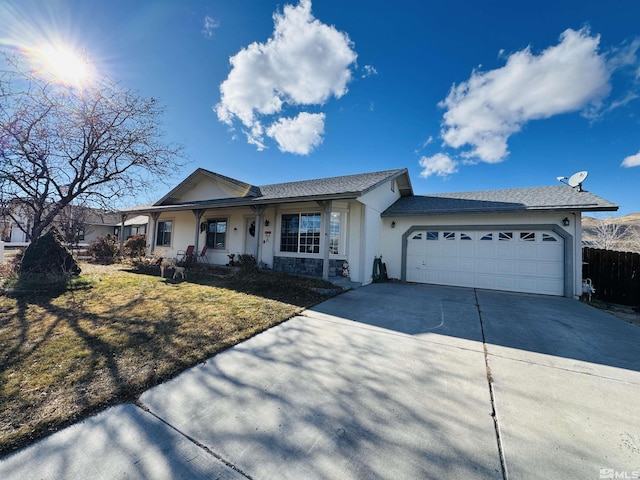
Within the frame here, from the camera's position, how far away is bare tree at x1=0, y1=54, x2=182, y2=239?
7.34 metres

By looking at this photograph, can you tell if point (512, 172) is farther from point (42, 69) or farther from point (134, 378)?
point (42, 69)

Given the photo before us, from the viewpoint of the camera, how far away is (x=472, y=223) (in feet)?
30.3

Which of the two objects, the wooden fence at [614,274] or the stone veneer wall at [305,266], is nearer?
the wooden fence at [614,274]

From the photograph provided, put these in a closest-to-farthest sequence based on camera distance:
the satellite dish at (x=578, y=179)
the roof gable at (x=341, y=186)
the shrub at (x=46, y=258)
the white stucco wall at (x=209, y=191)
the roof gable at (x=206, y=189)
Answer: the shrub at (x=46, y=258) < the roof gable at (x=341, y=186) < the satellite dish at (x=578, y=179) < the roof gable at (x=206, y=189) < the white stucco wall at (x=209, y=191)

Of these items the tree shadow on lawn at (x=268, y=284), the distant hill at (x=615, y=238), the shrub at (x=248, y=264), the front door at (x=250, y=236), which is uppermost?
the distant hill at (x=615, y=238)

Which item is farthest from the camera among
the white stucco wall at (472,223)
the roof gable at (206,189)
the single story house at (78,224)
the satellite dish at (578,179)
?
the roof gable at (206,189)

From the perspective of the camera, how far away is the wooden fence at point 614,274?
26.1 feet

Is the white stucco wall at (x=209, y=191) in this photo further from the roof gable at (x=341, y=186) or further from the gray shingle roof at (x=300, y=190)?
the roof gable at (x=341, y=186)

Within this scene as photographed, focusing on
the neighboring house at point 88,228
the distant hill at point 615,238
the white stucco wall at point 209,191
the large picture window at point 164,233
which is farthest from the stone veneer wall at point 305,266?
the distant hill at point 615,238

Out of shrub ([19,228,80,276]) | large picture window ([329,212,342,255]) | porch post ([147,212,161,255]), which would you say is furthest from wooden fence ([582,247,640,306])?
porch post ([147,212,161,255])

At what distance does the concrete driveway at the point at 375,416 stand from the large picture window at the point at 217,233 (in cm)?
931

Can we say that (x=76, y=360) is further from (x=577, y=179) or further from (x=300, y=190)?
(x=577, y=179)

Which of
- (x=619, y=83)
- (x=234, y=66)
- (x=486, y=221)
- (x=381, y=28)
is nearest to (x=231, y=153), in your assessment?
(x=234, y=66)

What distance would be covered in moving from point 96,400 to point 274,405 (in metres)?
1.70
